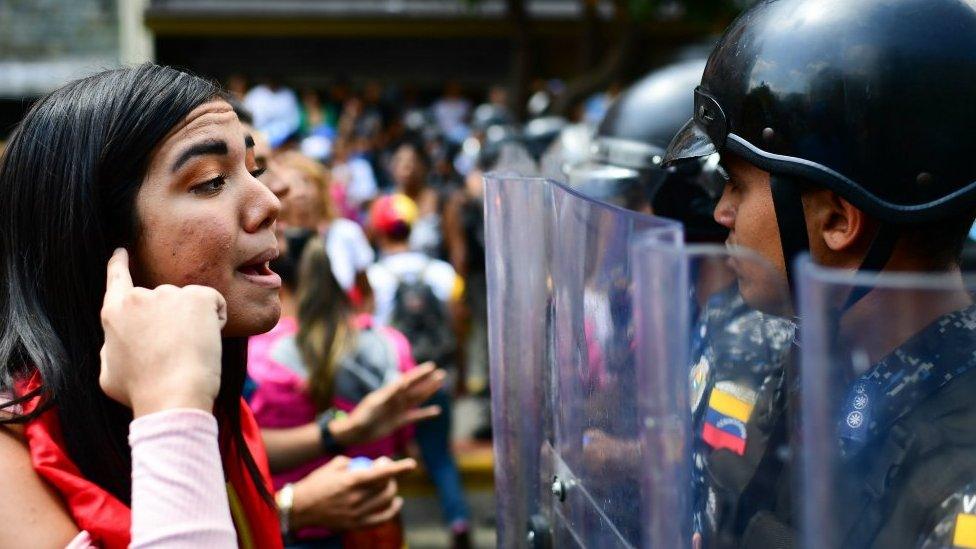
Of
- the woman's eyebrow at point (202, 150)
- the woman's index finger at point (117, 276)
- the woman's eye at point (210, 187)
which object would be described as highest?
the woman's eyebrow at point (202, 150)

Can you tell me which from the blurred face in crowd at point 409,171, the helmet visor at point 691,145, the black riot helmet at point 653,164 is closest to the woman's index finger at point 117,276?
the helmet visor at point 691,145

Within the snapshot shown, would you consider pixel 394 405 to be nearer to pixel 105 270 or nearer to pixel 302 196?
pixel 105 270

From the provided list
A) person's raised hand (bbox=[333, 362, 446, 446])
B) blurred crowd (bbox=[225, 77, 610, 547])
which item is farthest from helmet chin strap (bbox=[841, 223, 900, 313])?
person's raised hand (bbox=[333, 362, 446, 446])

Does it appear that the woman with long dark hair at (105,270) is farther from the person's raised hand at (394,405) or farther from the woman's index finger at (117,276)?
the person's raised hand at (394,405)

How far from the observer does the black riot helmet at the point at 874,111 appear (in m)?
1.65

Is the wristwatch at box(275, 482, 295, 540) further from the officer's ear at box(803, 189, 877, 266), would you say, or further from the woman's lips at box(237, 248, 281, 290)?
the officer's ear at box(803, 189, 877, 266)

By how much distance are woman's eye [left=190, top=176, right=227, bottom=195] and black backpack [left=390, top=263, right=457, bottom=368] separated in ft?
15.4

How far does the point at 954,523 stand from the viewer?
122cm

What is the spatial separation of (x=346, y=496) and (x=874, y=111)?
4.92 feet

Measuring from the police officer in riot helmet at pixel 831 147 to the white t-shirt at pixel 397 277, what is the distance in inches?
193

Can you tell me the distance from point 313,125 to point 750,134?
41.3 ft

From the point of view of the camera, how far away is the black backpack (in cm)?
649

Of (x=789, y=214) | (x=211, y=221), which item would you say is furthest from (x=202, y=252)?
(x=789, y=214)

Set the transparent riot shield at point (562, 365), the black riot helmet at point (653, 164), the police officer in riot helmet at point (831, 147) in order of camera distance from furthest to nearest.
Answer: the black riot helmet at point (653, 164) → the police officer in riot helmet at point (831, 147) → the transparent riot shield at point (562, 365)
